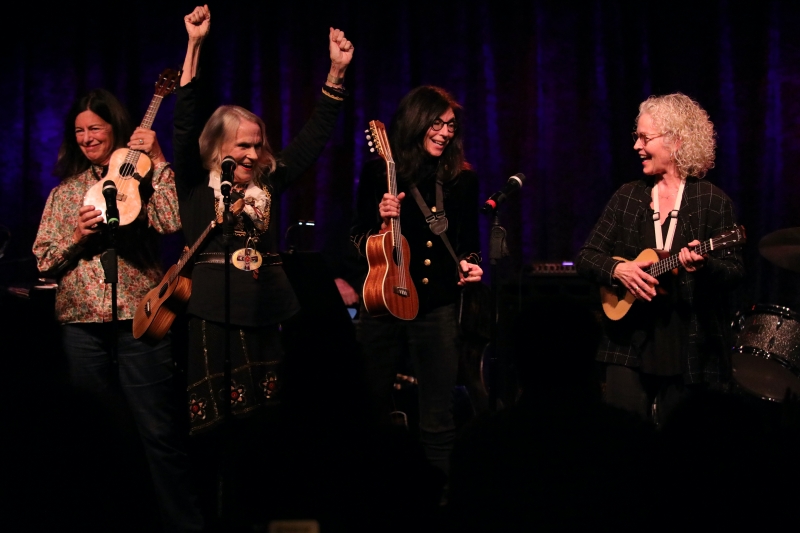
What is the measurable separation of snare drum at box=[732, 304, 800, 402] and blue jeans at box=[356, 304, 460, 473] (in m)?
2.16


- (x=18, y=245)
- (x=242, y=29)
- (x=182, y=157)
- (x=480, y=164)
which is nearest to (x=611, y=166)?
(x=480, y=164)

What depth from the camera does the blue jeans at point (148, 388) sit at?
3381mm

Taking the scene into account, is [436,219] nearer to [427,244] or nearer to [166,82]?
[427,244]

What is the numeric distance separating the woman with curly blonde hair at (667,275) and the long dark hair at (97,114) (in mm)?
2261

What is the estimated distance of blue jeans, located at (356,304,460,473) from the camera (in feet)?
11.6

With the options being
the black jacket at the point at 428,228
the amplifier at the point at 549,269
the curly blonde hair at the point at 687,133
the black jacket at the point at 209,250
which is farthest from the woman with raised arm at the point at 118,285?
the amplifier at the point at 549,269

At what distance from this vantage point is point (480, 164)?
5.77 m

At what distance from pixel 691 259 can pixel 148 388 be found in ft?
7.81

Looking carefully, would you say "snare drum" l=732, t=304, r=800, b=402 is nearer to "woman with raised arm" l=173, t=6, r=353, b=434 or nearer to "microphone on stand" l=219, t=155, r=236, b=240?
"woman with raised arm" l=173, t=6, r=353, b=434

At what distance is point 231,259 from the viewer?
3.24 metres

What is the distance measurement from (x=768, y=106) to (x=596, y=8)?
136cm

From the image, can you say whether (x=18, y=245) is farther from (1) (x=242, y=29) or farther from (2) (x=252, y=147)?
(2) (x=252, y=147)

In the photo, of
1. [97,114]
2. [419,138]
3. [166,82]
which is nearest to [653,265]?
[419,138]

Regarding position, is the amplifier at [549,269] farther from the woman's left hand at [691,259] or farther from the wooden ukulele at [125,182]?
the wooden ukulele at [125,182]
